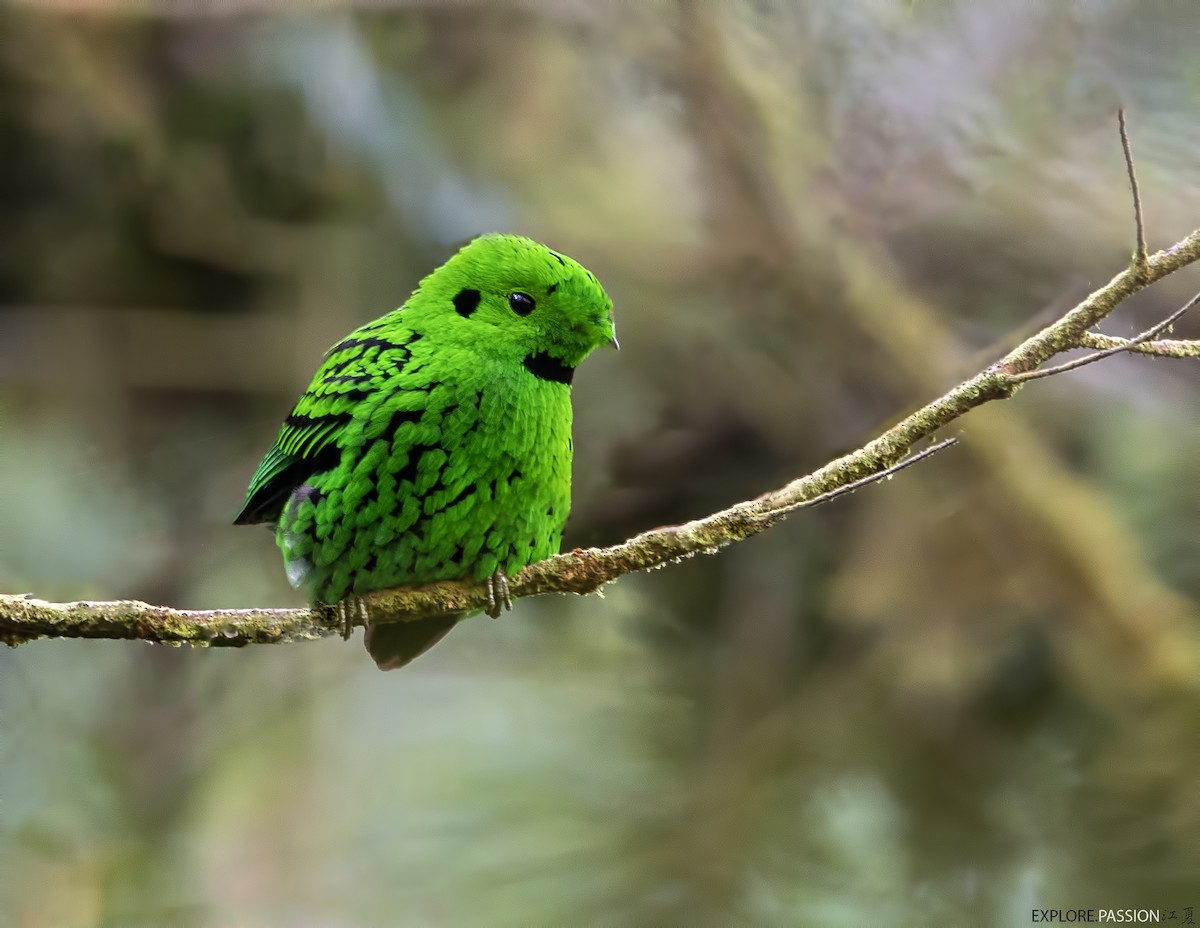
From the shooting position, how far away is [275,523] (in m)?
1.12

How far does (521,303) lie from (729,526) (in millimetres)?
308

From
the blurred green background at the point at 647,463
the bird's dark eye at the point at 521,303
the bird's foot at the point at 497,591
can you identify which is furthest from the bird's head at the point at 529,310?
the blurred green background at the point at 647,463

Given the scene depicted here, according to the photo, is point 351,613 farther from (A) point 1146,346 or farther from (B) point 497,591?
(A) point 1146,346

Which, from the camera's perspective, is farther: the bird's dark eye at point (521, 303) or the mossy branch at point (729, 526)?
the bird's dark eye at point (521, 303)

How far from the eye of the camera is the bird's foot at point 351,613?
100cm

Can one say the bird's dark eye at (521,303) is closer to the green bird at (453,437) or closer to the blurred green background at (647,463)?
the green bird at (453,437)

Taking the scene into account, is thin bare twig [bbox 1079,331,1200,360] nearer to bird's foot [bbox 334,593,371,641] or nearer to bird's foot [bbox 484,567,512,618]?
bird's foot [bbox 484,567,512,618]

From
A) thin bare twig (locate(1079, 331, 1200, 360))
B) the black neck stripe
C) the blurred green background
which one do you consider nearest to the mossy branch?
thin bare twig (locate(1079, 331, 1200, 360))

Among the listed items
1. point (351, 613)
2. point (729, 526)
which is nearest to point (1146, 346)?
point (729, 526)

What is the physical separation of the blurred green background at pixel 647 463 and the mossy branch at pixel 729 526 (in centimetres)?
47

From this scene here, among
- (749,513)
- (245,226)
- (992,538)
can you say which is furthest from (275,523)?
(992,538)

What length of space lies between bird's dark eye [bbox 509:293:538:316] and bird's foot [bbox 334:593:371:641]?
32 cm

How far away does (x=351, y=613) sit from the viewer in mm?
1004

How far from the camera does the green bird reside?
1.00 metres
